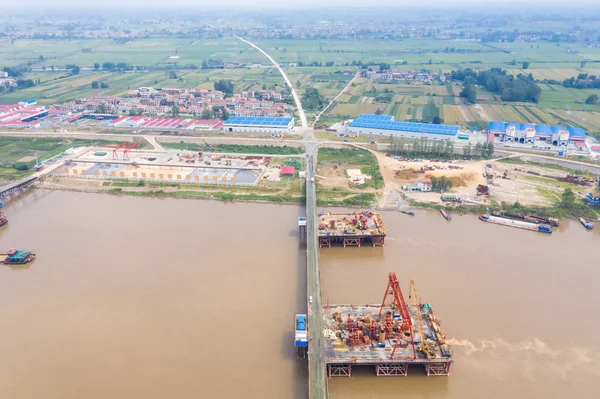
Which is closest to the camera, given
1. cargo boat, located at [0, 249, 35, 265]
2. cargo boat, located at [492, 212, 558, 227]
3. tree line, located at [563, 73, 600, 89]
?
cargo boat, located at [0, 249, 35, 265]

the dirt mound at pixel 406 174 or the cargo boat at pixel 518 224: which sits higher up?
the dirt mound at pixel 406 174

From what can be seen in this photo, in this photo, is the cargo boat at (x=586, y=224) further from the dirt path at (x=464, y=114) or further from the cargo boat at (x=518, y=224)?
the dirt path at (x=464, y=114)

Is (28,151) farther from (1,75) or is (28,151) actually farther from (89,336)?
(1,75)

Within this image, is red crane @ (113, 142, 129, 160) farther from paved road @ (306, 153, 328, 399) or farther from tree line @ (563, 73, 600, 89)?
tree line @ (563, 73, 600, 89)

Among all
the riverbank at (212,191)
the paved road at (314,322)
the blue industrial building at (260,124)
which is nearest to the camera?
the paved road at (314,322)

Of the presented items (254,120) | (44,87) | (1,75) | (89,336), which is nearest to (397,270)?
(89,336)

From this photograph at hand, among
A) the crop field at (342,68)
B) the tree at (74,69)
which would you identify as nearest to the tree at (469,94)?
the crop field at (342,68)

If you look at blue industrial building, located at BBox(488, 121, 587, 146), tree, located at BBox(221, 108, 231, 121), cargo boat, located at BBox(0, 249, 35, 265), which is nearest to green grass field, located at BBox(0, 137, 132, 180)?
tree, located at BBox(221, 108, 231, 121)
